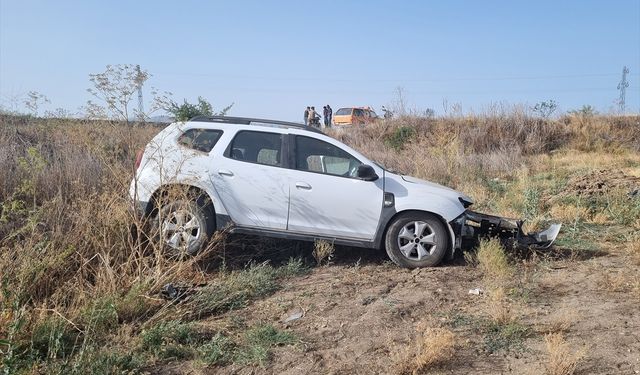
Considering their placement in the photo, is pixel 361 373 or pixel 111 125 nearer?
pixel 361 373

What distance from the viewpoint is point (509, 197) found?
451 inches

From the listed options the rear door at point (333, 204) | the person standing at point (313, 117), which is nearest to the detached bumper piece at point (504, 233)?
the rear door at point (333, 204)

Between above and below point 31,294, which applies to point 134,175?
above

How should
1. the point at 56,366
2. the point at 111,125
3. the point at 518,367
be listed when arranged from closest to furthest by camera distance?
the point at 56,366 → the point at 518,367 → the point at 111,125

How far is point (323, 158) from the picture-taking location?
6535mm

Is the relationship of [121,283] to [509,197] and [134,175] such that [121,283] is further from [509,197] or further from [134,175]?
[509,197]

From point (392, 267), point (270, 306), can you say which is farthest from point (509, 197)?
point (270, 306)

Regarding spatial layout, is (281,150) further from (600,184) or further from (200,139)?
(600,184)

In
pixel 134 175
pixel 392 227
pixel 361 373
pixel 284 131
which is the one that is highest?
pixel 284 131

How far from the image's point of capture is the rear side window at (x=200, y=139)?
21.2 feet

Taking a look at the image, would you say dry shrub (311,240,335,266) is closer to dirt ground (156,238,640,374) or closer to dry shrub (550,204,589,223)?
dirt ground (156,238,640,374)

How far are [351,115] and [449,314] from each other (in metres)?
22.7

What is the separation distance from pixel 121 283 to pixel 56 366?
5.10 ft

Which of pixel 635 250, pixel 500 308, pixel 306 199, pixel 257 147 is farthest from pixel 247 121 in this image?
pixel 635 250
